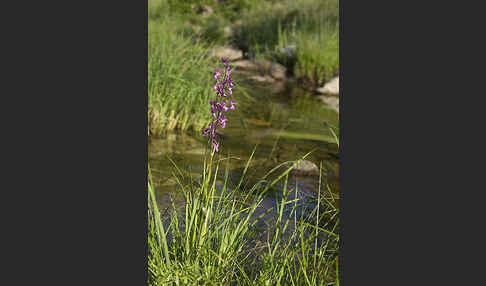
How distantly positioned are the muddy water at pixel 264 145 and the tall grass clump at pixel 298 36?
6.48 feet

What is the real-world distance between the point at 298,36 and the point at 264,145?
20.4 feet

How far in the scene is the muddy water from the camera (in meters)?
4.11

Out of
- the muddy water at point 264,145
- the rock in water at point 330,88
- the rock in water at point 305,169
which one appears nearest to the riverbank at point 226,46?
the rock in water at point 330,88

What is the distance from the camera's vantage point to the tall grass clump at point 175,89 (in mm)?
5306

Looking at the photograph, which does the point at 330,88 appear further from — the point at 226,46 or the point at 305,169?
the point at 305,169

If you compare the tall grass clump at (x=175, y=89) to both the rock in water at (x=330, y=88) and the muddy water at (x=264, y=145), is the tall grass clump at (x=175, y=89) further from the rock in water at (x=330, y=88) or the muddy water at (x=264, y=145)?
the rock in water at (x=330, y=88)

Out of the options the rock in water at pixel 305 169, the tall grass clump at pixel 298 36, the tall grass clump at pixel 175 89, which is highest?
the tall grass clump at pixel 298 36

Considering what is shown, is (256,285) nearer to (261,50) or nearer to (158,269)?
(158,269)

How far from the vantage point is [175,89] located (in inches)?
209

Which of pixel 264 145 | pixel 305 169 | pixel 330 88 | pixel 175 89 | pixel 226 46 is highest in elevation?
pixel 226 46

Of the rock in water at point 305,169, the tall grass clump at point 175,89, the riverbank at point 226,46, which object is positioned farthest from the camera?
the riverbank at point 226,46

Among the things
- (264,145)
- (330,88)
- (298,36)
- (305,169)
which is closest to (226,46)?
(298,36)

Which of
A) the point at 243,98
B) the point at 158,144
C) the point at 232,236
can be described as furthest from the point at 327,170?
the point at 243,98

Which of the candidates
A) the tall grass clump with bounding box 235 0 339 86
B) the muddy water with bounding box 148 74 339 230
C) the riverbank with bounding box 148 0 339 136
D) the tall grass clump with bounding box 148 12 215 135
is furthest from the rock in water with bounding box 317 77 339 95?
the tall grass clump with bounding box 148 12 215 135
